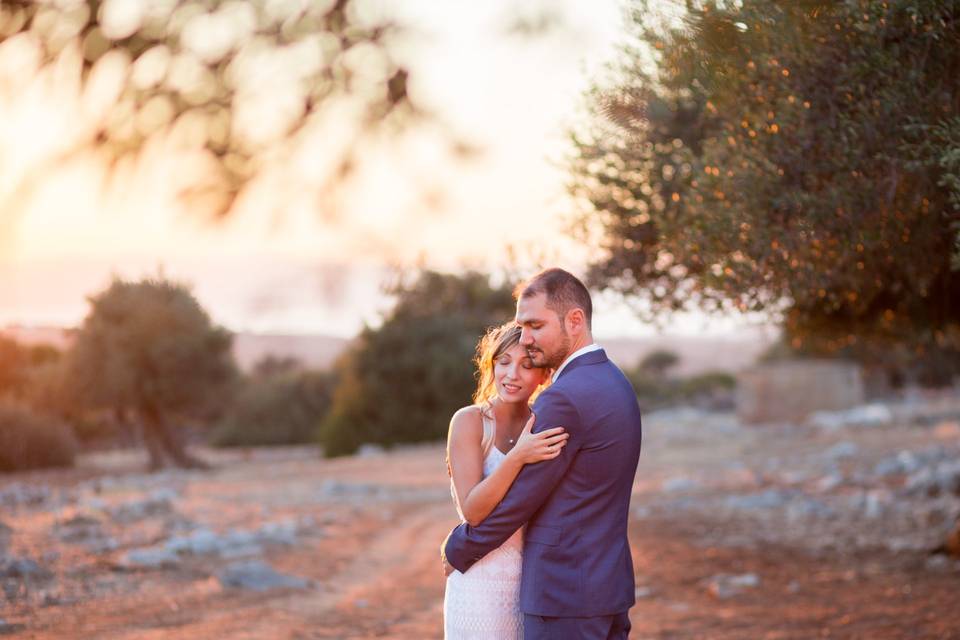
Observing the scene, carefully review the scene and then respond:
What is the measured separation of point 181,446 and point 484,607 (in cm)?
2394

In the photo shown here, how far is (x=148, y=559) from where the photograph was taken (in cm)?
1018

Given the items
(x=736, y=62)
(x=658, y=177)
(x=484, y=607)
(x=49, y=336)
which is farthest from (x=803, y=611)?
(x=49, y=336)

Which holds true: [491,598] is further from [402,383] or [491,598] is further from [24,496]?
[402,383]

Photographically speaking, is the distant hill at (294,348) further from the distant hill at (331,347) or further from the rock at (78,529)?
the rock at (78,529)

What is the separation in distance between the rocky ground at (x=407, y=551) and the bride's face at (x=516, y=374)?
4440mm

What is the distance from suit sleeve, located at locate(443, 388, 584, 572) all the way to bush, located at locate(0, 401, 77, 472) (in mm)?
22754

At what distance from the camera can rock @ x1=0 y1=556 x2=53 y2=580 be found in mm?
9117

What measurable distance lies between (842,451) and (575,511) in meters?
18.9

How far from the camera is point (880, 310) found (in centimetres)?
1135

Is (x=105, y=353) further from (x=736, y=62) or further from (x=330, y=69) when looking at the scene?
(x=736, y=62)

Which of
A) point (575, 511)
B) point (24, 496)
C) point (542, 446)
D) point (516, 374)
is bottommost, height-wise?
point (24, 496)

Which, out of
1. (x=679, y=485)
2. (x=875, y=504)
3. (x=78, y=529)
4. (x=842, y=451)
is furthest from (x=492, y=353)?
(x=842, y=451)

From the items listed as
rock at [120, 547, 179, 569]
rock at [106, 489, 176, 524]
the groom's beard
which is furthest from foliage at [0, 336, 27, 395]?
the groom's beard

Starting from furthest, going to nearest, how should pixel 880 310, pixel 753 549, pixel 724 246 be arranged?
pixel 753 549 < pixel 880 310 < pixel 724 246
